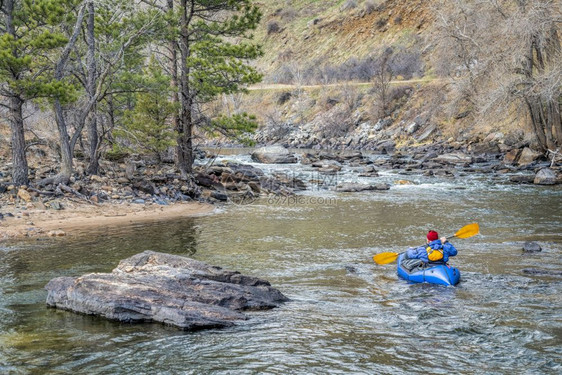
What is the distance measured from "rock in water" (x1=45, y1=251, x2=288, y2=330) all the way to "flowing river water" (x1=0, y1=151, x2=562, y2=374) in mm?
184

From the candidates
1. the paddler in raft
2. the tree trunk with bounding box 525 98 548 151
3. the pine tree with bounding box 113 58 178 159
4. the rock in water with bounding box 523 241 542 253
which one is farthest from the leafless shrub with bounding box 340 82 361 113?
the paddler in raft

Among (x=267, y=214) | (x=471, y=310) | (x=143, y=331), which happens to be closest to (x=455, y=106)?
(x=267, y=214)

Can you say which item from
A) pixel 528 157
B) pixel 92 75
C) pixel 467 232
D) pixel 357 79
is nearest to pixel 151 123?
pixel 92 75

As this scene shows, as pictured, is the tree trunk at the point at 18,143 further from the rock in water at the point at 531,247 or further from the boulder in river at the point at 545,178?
the boulder in river at the point at 545,178

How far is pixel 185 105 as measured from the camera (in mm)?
19766

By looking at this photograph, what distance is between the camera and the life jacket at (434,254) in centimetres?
885

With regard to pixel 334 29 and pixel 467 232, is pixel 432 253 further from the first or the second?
pixel 334 29

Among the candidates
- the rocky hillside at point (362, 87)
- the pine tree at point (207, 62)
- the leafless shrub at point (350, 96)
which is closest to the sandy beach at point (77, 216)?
the pine tree at point (207, 62)

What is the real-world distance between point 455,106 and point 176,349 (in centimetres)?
2881

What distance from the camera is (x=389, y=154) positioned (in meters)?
36.9

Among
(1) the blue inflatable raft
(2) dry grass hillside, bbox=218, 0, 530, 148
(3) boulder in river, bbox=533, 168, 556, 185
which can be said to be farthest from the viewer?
(2) dry grass hillside, bbox=218, 0, 530, 148

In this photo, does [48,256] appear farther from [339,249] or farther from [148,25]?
[148,25]

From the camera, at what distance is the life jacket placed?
8852 mm

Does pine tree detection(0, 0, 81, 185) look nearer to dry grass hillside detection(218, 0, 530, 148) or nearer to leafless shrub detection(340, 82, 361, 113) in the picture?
dry grass hillside detection(218, 0, 530, 148)
